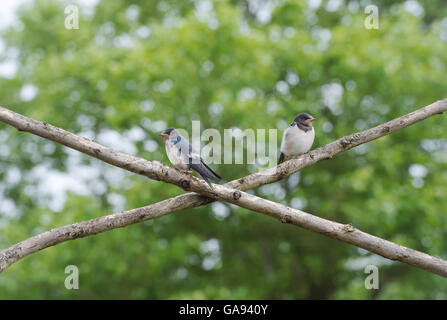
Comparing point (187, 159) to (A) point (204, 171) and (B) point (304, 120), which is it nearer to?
(A) point (204, 171)

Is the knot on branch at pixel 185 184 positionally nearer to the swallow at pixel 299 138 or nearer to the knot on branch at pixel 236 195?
the knot on branch at pixel 236 195

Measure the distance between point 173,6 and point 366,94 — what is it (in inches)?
292

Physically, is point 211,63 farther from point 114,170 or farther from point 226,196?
point 226,196

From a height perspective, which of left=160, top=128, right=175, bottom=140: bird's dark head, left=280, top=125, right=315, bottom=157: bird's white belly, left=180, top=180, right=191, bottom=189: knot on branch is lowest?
left=180, top=180, right=191, bottom=189: knot on branch

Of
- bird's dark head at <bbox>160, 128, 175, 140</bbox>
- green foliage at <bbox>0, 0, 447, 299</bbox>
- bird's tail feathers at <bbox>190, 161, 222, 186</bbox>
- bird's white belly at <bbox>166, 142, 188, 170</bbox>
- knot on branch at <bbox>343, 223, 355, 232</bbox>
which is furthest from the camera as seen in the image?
green foliage at <bbox>0, 0, 447, 299</bbox>

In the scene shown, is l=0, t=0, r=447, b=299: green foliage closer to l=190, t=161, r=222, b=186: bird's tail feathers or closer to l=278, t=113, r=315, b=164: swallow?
l=278, t=113, r=315, b=164: swallow

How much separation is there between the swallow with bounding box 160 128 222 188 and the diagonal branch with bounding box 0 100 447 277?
23cm

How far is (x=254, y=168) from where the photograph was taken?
38.6 feet

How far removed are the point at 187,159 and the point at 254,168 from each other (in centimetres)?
645

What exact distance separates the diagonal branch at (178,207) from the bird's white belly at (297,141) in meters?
1.47

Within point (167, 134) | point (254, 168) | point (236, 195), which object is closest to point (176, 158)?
point (167, 134)

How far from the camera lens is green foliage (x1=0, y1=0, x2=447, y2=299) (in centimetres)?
1163

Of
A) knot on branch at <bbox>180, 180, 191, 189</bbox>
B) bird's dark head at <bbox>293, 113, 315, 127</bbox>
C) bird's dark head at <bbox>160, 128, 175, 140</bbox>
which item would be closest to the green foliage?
bird's dark head at <bbox>293, 113, 315, 127</bbox>

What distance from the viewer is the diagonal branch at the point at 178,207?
4.63 m
